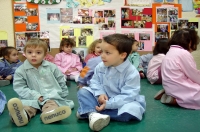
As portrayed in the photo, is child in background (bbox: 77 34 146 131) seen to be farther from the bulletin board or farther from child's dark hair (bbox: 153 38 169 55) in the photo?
the bulletin board

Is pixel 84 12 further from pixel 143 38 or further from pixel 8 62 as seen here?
pixel 8 62

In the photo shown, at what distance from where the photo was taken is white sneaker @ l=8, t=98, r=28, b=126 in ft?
4.67

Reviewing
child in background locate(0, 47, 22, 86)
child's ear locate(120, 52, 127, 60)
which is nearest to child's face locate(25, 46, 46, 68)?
child's ear locate(120, 52, 127, 60)

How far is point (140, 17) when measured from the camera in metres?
3.46

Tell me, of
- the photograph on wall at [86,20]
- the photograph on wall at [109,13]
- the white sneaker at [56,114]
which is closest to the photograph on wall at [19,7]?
the photograph on wall at [86,20]

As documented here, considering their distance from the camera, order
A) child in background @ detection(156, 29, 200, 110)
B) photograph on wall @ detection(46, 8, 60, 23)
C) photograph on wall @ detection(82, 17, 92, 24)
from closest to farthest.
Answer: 1. child in background @ detection(156, 29, 200, 110)
2. photograph on wall @ detection(46, 8, 60, 23)
3. photograph on wall @ detection(82, 17, 92, 24)

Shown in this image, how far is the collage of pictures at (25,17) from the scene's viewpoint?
10.6ft

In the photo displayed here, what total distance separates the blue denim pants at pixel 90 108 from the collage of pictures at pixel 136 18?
79.3 inches

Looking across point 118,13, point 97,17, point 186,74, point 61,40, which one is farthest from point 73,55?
point 186,74

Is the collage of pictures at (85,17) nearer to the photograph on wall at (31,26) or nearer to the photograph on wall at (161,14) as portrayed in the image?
the photograph on wall at (31,26)

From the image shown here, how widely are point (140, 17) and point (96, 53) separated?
3.04 ft

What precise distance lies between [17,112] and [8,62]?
5.74ft

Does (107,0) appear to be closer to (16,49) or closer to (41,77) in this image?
(16,49)

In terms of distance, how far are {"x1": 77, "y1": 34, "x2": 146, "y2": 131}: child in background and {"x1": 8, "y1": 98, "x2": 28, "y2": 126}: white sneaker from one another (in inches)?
14.6
